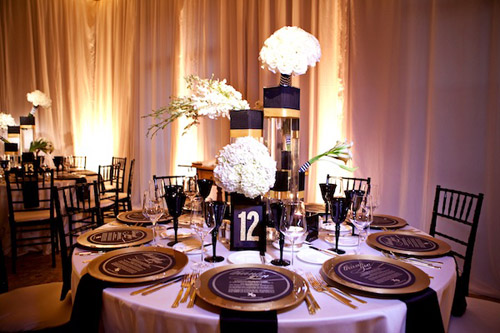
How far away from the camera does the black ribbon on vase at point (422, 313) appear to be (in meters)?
1.01

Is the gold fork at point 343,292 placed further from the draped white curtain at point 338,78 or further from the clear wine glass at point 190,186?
the draped white curtain at point 338,78

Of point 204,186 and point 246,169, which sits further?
point 204,186

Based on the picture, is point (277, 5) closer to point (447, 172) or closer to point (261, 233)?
point (447, 172)

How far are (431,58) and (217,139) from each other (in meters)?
2.94

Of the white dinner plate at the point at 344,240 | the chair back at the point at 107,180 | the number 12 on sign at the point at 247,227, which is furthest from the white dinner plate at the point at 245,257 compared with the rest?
the chair back at the point at 107,180

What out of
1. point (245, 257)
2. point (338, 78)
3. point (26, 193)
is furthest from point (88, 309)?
point (338, 78)

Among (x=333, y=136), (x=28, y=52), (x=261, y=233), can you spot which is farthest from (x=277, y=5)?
(x=28, y=52)

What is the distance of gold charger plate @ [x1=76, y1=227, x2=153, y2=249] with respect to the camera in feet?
4.90

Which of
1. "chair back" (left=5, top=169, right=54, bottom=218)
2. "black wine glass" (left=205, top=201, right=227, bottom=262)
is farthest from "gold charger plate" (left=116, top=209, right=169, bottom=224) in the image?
"chair back" (left=5, top=169, right=54, bottom=218)

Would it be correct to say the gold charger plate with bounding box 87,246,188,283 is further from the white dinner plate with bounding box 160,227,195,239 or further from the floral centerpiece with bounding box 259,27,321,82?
the floral centerpiece with bounding box 259,27,321,82

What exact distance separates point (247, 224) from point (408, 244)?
717mm

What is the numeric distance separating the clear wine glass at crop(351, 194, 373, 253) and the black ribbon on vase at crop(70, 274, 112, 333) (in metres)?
0.98

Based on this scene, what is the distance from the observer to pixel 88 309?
1.09 m

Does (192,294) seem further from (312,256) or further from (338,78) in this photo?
(338,78)
